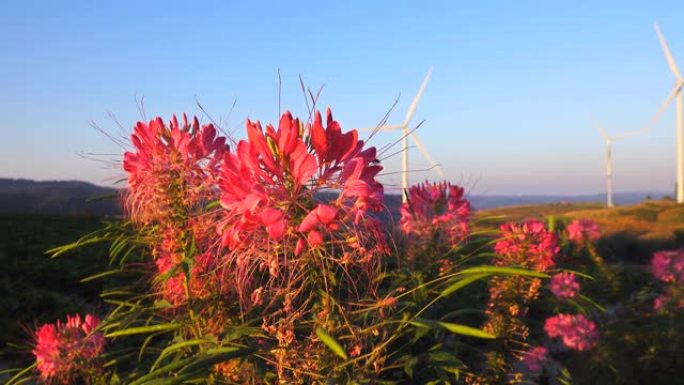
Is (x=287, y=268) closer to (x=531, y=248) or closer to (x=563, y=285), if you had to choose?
(x=531, y=248)

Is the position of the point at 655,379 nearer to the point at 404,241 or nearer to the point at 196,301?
the point at 404,241

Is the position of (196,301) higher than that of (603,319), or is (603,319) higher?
(196,301)

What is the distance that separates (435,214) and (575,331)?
8.50 feet

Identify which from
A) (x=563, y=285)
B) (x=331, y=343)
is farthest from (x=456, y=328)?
(x=563, y=285)

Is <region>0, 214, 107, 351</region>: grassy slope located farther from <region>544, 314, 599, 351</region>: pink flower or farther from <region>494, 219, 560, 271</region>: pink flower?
<region>544, 314, 599, 351</region>: pink flower

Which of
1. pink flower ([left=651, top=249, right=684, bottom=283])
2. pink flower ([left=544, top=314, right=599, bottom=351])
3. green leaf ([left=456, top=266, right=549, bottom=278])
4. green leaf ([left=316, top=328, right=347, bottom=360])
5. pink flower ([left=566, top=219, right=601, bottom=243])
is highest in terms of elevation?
green leaf ([left=456, top=266, right=549, bottom=278])

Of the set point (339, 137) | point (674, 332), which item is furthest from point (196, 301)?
point (674, 332)

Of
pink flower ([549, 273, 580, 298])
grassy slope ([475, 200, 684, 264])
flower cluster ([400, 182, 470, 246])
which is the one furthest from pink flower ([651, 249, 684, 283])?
grassy slope ([475, 200, 684, 264])

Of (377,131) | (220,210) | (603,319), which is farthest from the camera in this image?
(603,319)

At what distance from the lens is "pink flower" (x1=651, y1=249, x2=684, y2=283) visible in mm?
5457

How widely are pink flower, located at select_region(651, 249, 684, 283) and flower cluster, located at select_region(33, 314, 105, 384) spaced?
16.8 ft

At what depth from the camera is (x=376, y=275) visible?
5.99 ft

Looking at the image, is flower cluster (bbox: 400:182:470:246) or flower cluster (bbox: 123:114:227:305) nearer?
flower cluster (bbox: 123:114:227:305)

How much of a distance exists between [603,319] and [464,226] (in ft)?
10.6
